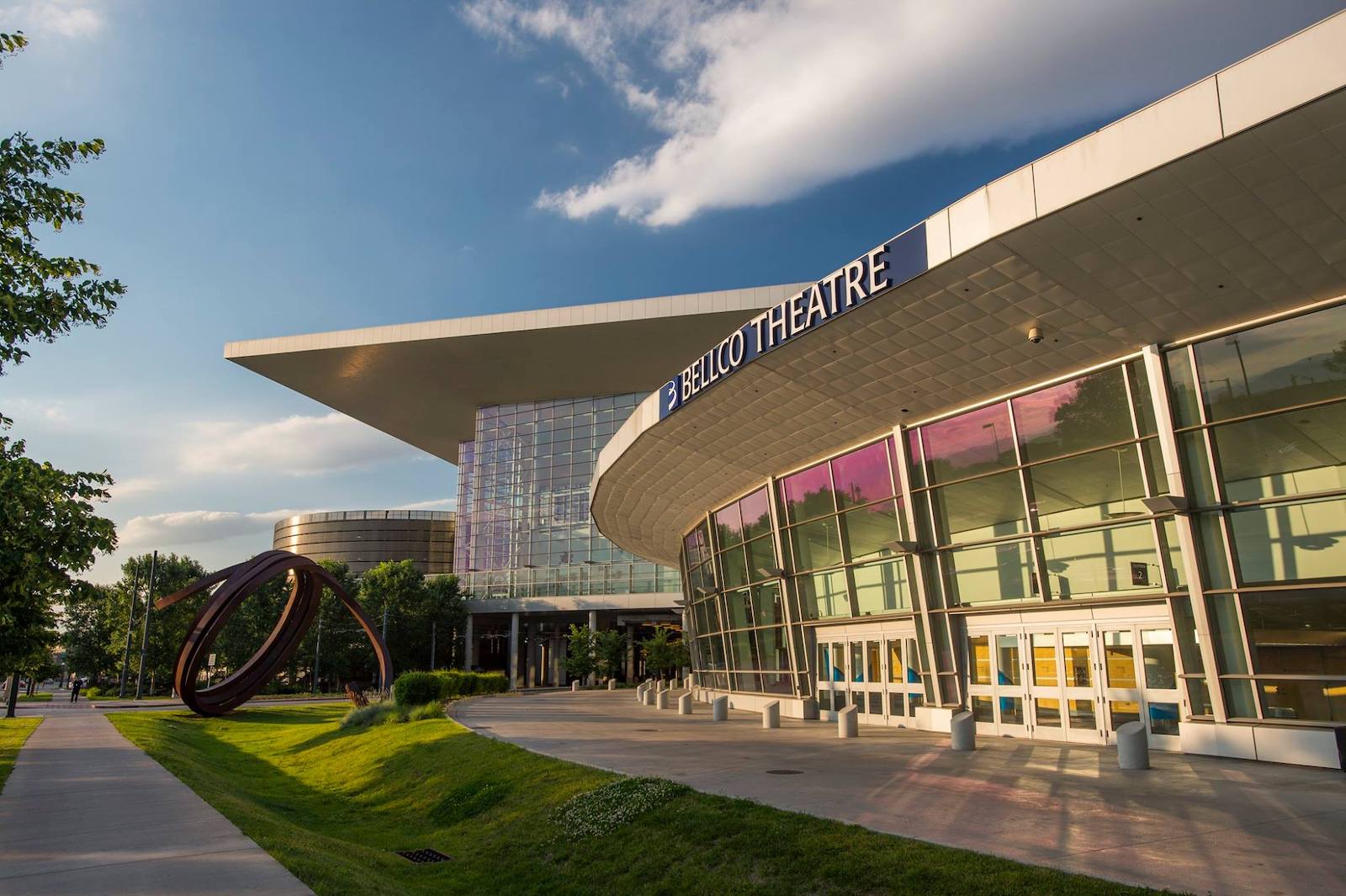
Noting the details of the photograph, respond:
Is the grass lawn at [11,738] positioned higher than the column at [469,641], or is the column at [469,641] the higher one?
the column at [469,641]

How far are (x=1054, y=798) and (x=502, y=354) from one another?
57.3m

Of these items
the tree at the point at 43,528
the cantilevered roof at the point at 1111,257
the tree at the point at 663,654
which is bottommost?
the tree at the point at 663,654

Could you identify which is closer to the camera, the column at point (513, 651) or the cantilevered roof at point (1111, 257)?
the cantilevered roof at point (1111, 257)

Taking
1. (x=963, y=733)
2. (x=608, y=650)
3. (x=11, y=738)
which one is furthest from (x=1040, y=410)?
(x=608, y=650)

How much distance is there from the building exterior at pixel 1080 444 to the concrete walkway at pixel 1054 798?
175cm

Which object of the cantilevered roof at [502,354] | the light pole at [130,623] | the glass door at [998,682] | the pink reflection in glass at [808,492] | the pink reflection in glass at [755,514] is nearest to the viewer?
the glass door at [998,682]

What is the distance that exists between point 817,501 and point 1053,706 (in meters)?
8.71

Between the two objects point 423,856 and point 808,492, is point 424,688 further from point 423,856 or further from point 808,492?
point 423,856

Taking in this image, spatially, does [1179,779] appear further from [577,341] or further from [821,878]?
[577,341]

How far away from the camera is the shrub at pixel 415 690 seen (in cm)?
3053

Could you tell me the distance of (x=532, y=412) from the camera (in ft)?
245

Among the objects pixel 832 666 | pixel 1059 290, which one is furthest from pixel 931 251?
pixel 832 666

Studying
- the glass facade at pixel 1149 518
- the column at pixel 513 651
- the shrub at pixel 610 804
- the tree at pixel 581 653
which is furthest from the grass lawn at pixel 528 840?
the column at pixel 513 651

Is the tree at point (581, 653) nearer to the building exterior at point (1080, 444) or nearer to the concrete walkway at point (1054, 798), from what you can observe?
the building exterior at point (1080, 444)
